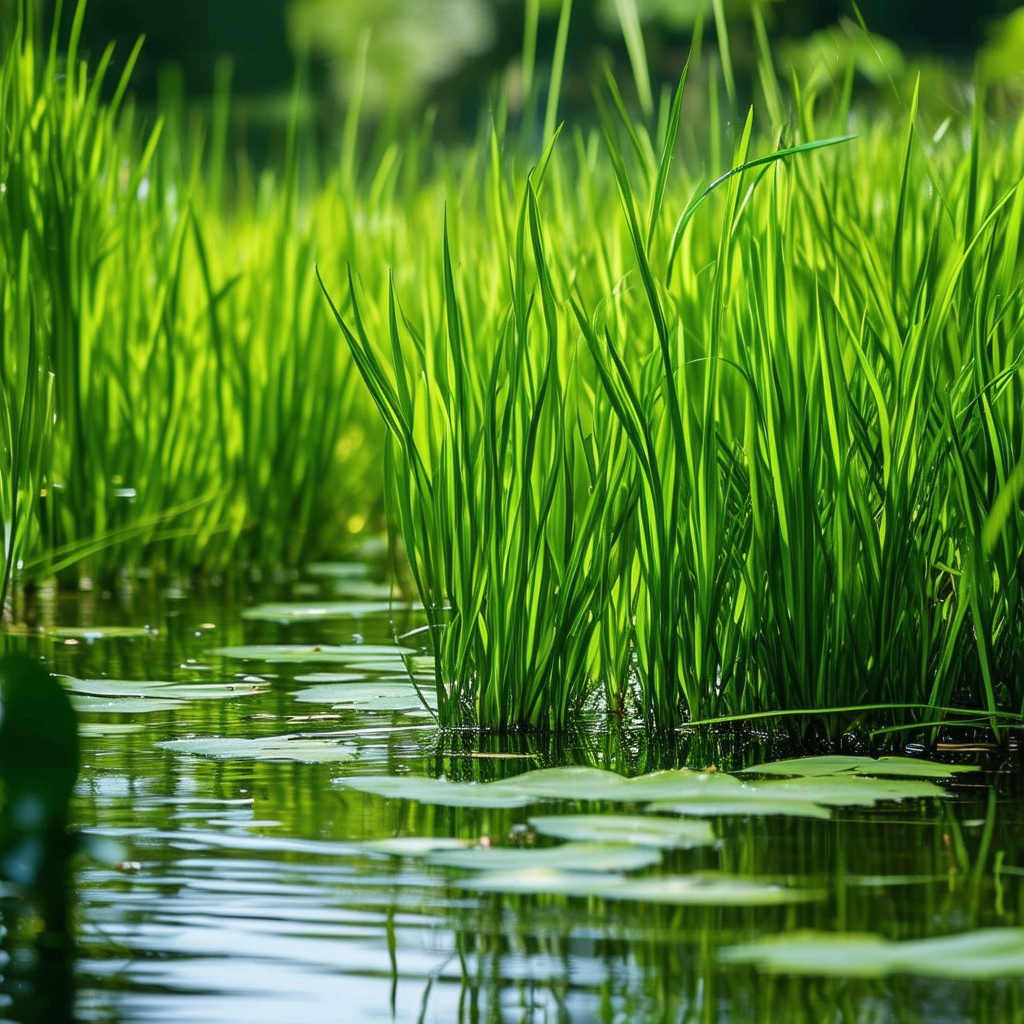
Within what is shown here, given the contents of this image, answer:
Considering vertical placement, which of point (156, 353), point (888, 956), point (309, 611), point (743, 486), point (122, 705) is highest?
point (156, 353)

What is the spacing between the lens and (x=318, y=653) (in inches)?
84.2

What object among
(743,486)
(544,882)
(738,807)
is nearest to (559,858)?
(544,882)

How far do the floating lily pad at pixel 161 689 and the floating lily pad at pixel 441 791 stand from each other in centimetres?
50

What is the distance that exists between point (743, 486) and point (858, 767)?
13.4 inches

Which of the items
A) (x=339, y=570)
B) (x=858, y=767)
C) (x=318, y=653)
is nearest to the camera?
(x=858, y=767)

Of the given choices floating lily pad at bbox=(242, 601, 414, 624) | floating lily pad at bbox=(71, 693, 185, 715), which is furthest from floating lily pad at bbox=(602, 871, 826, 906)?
floating lily pad at bbox=(242, 601, 414, 624)

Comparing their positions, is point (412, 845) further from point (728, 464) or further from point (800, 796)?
point (728, 464)

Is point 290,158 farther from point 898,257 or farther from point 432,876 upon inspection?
point 432,876

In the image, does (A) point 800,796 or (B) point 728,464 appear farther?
(B) point 728,464

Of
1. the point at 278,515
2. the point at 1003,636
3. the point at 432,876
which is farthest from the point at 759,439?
the point at 278,515

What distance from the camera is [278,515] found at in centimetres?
315

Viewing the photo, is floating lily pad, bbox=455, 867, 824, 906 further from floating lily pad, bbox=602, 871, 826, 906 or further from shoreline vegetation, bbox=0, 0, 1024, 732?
shoreline vegetation, bbox=0, 0, 1024, 732

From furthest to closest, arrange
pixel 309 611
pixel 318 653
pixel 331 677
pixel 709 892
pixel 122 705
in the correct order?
pixel 309 611
pixel 318 653
pixel 331 677
pixel 122 705
pixel 709 892

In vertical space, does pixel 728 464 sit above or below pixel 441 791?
above
